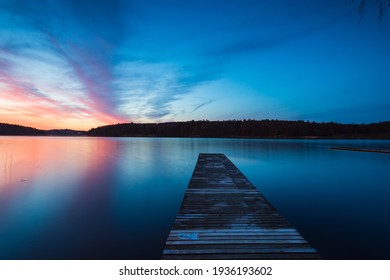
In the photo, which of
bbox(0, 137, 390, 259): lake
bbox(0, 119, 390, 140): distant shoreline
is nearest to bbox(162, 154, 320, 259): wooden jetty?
bbox(0, 137, 390, 259): lake

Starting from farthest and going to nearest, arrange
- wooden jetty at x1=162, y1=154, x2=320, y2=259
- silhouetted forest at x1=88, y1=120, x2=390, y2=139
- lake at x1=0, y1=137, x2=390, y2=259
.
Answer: silhouetted forest at x1=88, y1=120, x2=390, y2=139 < lake at x1=0, y1=137, x2=390, y2=259 < wooden jetty at x1=162, y1=154, x2=320, y2=259

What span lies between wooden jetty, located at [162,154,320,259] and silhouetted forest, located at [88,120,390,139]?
97284 millimetres

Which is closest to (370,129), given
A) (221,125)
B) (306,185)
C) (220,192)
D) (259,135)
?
(259,135)

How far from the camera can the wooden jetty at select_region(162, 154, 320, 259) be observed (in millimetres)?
3469

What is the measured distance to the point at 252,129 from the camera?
106 m

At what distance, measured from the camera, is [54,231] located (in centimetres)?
630

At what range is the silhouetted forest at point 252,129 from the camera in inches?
3553

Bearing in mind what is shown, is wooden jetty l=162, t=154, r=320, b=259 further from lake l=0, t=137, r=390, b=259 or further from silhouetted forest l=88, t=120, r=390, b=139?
silhouetted forest l=88, t=120, r=390, b=139

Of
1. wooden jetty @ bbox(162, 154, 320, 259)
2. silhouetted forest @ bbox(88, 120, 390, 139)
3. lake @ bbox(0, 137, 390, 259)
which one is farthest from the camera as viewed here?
silhouetted forest @ bbox(88, 120, 390, 139)

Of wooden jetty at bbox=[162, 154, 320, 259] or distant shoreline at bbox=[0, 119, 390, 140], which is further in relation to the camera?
distant shoreline at bbox=[0, 119, 390, 140]

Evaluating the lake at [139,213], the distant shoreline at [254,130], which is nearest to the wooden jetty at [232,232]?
the lake at [139,213]

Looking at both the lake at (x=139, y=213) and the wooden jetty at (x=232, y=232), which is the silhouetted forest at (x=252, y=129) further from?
the wooden jetty at (x=232, y=232)
